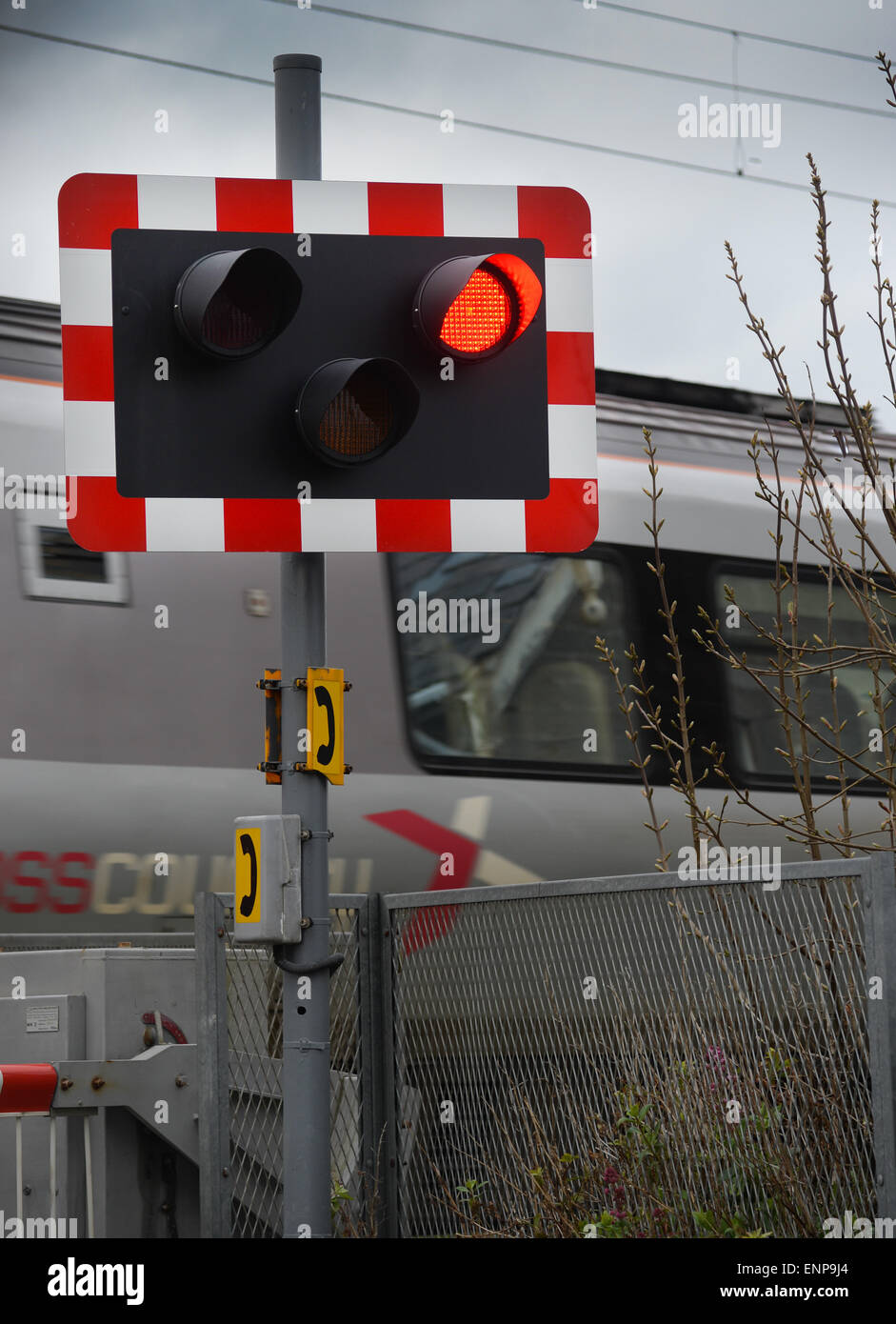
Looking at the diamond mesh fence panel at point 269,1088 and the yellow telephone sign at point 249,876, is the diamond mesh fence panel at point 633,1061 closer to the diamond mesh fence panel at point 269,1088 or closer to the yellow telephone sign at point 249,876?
the diamond mesh fence panel at point 269,1088

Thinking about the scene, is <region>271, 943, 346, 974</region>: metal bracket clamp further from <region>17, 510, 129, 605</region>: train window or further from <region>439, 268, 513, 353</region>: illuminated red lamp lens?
<region>17, 510, 129, 605</region>: train window

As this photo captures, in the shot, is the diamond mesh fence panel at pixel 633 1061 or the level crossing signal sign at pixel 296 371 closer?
the level crossing signal sign at pixel 296 371

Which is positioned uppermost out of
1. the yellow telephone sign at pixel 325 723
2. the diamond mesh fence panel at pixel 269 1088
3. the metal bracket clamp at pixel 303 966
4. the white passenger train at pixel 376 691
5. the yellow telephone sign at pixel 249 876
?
the white passenger train at pixel 376 691

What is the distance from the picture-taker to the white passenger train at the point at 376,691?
20.3ft

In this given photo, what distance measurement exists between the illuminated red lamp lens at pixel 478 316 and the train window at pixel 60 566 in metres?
3.44

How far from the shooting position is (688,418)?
7906 mm

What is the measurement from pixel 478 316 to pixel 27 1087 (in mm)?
2003

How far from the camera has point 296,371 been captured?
300 cm

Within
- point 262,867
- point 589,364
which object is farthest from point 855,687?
point 262,867

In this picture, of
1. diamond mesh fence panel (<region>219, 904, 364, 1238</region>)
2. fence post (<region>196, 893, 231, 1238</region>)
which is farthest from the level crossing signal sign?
diamond mesh fence panel (<region>219, 904, 364, 1238</region>)

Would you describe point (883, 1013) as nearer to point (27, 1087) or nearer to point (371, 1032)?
point (371, 1032)

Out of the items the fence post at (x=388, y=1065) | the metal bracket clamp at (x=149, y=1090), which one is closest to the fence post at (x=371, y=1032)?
the fence post at (x=388, y=1065)

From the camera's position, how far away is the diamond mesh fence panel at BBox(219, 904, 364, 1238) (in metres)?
3.84

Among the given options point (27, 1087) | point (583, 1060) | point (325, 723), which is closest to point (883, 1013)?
point (583, 1060)
